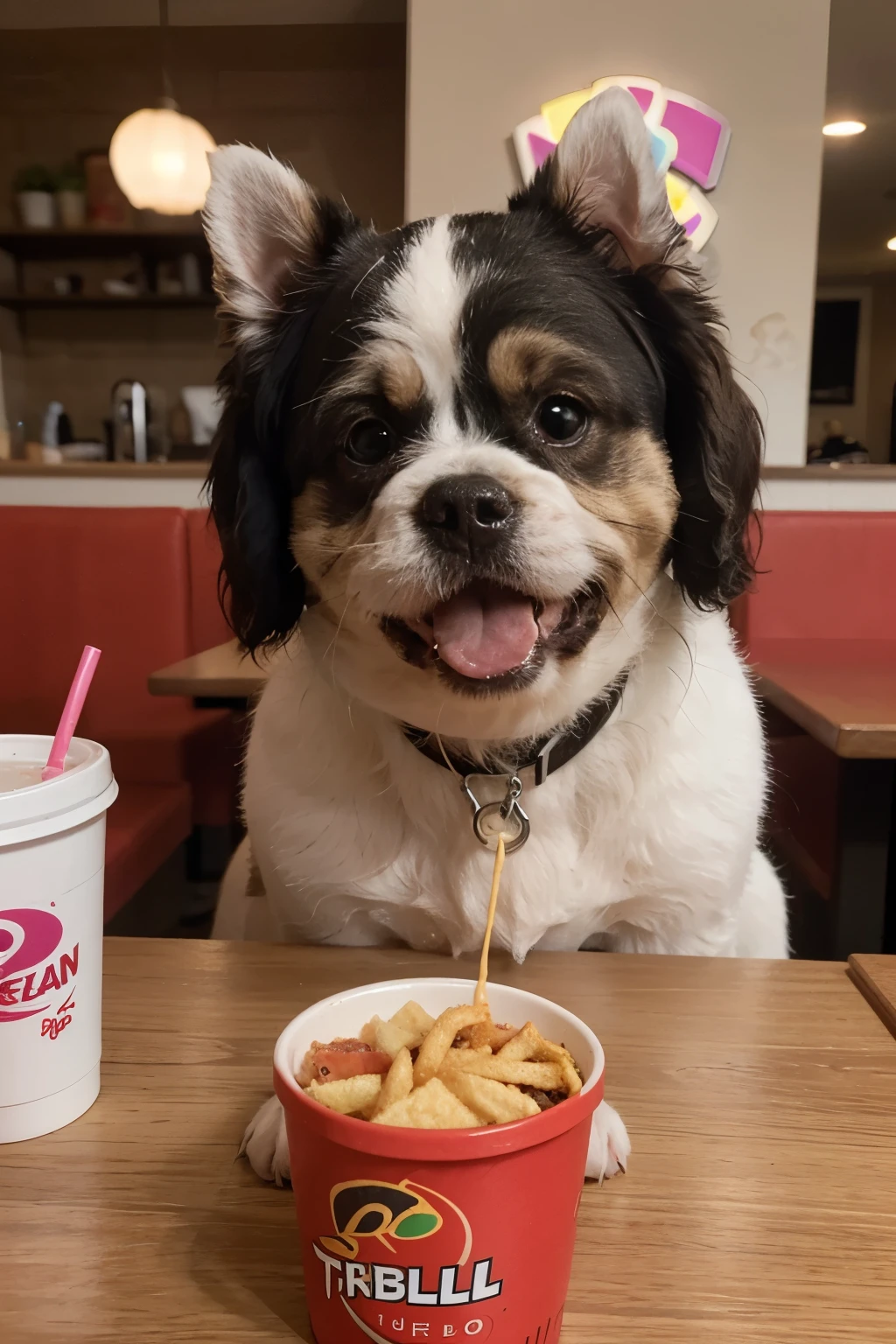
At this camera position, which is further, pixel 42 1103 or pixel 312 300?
pixel 312 300

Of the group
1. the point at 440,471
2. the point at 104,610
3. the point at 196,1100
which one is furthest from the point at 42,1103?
the point at 104,610

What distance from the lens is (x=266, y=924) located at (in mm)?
1230

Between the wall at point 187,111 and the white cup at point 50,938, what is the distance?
501 centimetres

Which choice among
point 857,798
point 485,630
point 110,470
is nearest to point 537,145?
point 110,470

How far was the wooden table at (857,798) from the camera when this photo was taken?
5.20 feet

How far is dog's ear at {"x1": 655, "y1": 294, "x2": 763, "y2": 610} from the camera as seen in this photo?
967 mm

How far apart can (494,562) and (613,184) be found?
41 centimetres

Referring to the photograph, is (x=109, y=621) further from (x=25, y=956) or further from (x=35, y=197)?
(x=35, y=197)

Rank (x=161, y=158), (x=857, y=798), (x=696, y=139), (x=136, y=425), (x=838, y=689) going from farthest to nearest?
(x=136, y=425) < (x=161, y=158) < (x=696, y=139) < (x=838, y=689) < (x=857, y=798)

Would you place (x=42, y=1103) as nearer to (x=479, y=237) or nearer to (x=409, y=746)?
(x=409, y=746)

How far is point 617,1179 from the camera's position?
58 cm

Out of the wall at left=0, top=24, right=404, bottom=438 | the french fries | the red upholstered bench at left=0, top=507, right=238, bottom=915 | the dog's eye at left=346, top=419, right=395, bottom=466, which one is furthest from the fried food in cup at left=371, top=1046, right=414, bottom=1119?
the wall at left=0, top=24, right=404, bottom=438

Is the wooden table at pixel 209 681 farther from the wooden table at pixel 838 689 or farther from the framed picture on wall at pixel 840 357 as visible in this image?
the framed picture on wall at pixel 840 357

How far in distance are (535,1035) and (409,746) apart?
508 millimetres
